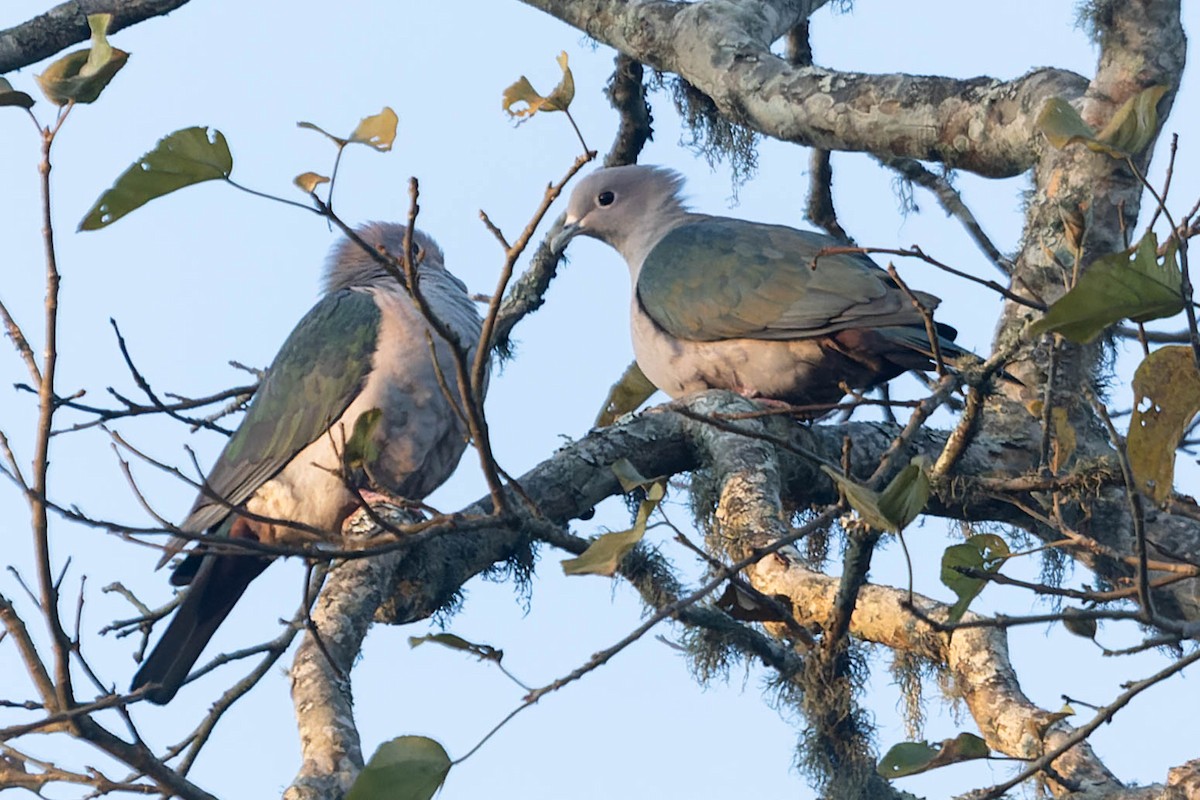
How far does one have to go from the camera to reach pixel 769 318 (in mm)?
4527

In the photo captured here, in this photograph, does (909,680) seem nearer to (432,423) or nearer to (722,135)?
(432,423)

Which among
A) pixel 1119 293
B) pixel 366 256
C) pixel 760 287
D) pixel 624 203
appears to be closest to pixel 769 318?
pixel 760 287

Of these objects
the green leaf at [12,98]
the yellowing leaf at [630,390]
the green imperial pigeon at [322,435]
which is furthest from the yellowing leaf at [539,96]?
the yellowing leaf at [630,390]

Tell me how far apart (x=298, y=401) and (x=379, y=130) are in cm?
224

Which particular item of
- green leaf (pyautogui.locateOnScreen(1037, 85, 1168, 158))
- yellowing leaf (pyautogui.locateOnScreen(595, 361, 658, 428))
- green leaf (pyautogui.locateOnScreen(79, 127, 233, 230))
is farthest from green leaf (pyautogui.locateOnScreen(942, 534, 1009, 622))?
yellowing leaf (pyautogui.locateOnScreen(595, 361, 658, 428))

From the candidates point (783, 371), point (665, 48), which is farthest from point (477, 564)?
point (665, 48)

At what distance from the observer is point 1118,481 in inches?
134

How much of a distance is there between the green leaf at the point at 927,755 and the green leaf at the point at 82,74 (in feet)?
5.35

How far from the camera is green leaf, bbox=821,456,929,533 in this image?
75.0 inches

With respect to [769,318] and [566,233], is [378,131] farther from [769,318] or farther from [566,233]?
[566,233]

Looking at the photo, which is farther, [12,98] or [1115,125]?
[12,98]

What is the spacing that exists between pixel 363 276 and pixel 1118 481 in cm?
261

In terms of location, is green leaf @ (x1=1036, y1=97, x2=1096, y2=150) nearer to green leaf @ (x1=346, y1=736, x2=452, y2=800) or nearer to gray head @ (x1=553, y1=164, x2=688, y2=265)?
green leaf @ (x1=346, y1=736, x2=452, y2=800)

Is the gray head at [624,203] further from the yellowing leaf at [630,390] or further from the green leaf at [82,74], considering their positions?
the green leaf at [82,74]
